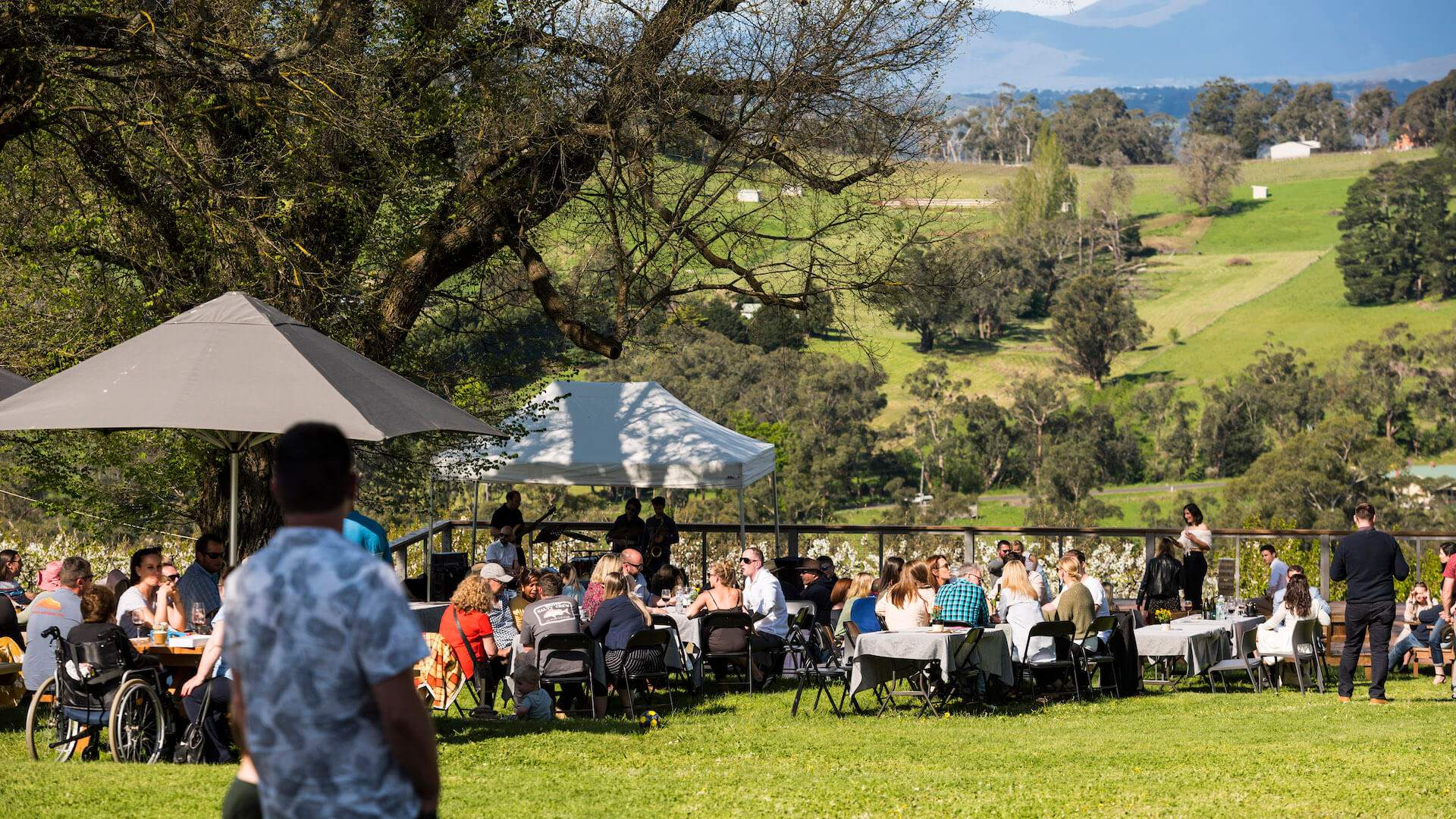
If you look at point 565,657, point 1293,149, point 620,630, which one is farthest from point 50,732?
point 1293,149

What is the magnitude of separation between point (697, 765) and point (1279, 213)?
4069 inches

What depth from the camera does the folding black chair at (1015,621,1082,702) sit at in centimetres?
977

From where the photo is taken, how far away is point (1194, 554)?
12.8 meters

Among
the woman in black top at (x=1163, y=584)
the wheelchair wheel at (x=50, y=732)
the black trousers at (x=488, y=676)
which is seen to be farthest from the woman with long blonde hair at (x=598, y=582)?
the woman in black top at (x=1163, y=584)

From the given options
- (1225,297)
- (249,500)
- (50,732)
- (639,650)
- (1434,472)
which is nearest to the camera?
(50,732)

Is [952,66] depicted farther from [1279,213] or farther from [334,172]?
[1279,213]

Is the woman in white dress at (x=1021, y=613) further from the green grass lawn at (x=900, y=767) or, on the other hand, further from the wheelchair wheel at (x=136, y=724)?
the wheelchair wheel at (x=136, y=724)

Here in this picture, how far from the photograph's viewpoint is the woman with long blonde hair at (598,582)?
31.4 ft

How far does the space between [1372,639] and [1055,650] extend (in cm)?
216

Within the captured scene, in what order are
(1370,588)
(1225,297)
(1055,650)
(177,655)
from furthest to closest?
(1225,297) < (1055,650) < (1370,588) < (177,655)

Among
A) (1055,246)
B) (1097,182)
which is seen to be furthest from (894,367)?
(1097,182)

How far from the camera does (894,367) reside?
6994 centimetres

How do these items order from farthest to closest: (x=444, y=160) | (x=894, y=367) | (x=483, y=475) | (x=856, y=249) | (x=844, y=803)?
(x=894, y=367), (x=483, y=475), (x=856, y=249), (x=444, y=160), (x=844, y=803)

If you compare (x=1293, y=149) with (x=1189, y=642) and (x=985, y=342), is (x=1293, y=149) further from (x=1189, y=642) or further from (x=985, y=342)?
(x=1189, y=642)
